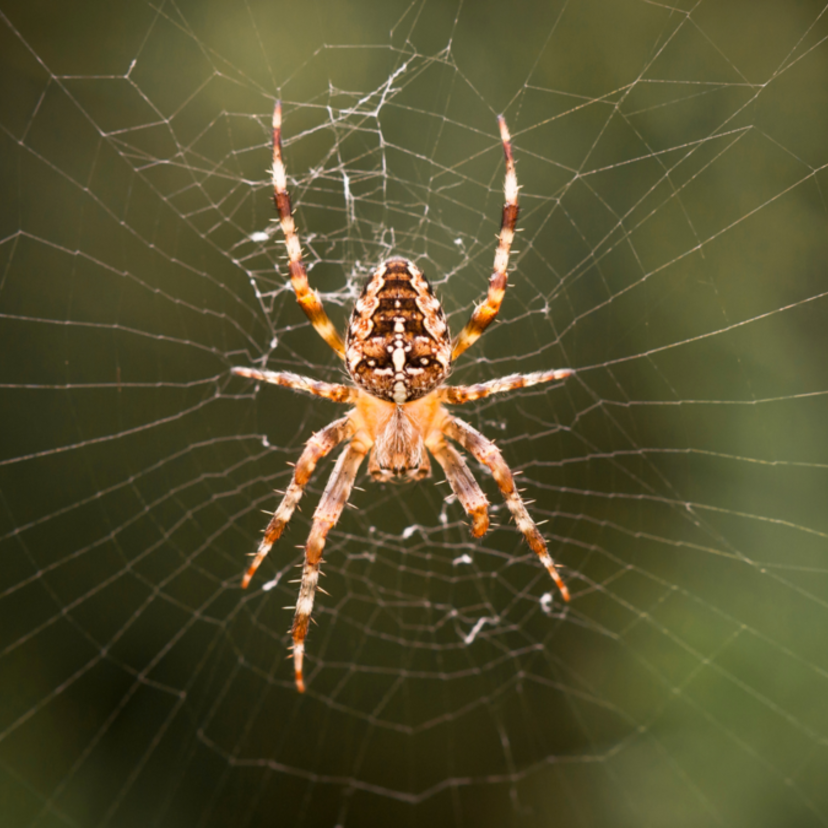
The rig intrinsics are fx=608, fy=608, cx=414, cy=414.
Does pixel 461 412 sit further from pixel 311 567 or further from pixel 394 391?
pixel 311 567

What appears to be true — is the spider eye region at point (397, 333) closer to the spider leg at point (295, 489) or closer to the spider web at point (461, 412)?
the spider leg at point (295, 489)

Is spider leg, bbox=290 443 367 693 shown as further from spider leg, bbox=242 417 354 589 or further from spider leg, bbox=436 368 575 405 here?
spider leg, bbox=436 368 575 405

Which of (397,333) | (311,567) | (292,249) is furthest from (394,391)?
(311,567)

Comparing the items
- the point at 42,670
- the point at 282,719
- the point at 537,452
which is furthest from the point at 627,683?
the point at 42,670

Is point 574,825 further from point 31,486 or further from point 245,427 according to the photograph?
point 31,486

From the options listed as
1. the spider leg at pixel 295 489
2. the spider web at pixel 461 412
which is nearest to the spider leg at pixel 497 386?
the spider leg at pixel 295 489
